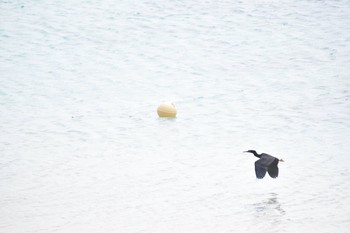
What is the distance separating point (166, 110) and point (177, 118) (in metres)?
0.24

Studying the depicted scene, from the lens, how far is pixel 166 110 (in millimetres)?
14281

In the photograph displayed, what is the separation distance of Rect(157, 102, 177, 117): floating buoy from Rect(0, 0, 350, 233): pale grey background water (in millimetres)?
158

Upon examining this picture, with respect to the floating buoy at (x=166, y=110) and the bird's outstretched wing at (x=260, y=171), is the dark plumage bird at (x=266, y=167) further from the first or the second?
the floating buoy at (x=166, y=110)

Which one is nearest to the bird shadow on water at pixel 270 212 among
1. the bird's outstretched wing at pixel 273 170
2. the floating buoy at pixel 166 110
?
the bird's outstretched wing at pixel 273 170

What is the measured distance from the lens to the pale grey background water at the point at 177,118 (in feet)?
34.2

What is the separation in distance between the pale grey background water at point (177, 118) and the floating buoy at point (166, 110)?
0.16 m

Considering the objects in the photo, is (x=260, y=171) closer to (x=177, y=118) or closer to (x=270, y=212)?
(x=270, y=212)

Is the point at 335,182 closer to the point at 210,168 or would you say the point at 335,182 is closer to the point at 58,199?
the point at 210,168

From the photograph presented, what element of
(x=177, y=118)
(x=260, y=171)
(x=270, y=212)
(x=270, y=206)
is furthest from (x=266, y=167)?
(x=177, y=118)

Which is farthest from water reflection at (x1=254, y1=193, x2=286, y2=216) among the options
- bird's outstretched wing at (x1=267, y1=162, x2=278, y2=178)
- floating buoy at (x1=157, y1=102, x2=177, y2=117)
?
floating buoy at (x1=157, y1=102, x2=177, y2=117)

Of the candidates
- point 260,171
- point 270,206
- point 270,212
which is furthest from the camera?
point 260,171

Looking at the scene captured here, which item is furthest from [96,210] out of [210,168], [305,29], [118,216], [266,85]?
[305,29]

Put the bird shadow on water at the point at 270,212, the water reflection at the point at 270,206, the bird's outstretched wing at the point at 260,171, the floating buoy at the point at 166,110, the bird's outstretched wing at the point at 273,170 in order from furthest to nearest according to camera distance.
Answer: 1. the floating buoy at the point at 166,110
2. the bird's outstretched wing at the point at 273,170
3. the bird's outstretched wing at the point at 260,171
4. the water reflection at the point at 270,206
5. the bird shadow on water at the point at 270,212

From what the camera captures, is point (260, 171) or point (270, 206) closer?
point (270, 206)
